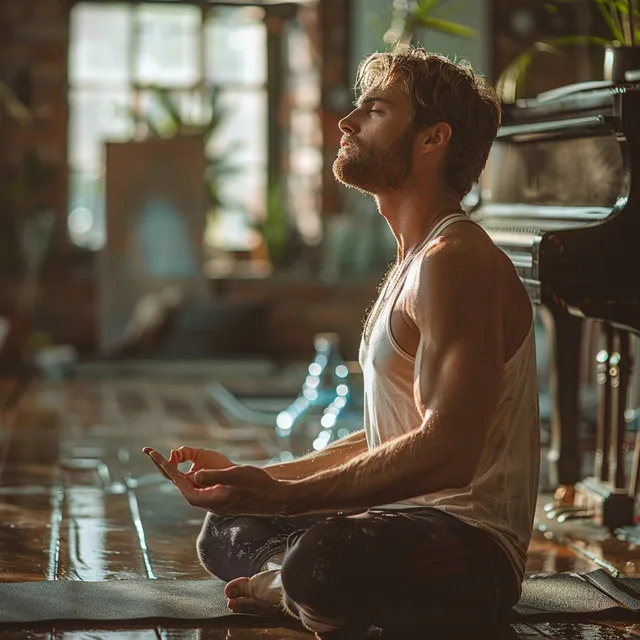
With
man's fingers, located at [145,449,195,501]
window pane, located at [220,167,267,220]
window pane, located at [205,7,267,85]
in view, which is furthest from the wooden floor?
window pane, located at [205,7,267,85]

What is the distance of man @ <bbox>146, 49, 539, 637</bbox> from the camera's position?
1.99 m

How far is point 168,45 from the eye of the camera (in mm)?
9258

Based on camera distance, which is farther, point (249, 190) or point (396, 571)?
point (249, 190)

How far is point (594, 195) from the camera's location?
320 centimetres

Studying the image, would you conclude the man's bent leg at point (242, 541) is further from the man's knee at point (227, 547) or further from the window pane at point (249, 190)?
the window pane at point (249, 190)

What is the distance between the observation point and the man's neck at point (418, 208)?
88.3 inches

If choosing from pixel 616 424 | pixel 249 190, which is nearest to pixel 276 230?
pixel 249 190

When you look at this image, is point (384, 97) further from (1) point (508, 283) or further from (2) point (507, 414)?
(2) point (507, 414)

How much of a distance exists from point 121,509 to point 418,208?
1701 millimetres

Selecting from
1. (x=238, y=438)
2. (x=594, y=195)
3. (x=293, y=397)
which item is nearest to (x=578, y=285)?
(x=594, y=195)

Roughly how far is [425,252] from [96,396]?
4.62m

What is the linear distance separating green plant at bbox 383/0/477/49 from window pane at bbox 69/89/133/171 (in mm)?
2256

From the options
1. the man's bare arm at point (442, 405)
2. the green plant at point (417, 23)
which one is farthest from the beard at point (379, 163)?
the green plant at point (417, 23)

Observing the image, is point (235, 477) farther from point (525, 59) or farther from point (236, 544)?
point (525, 59)
